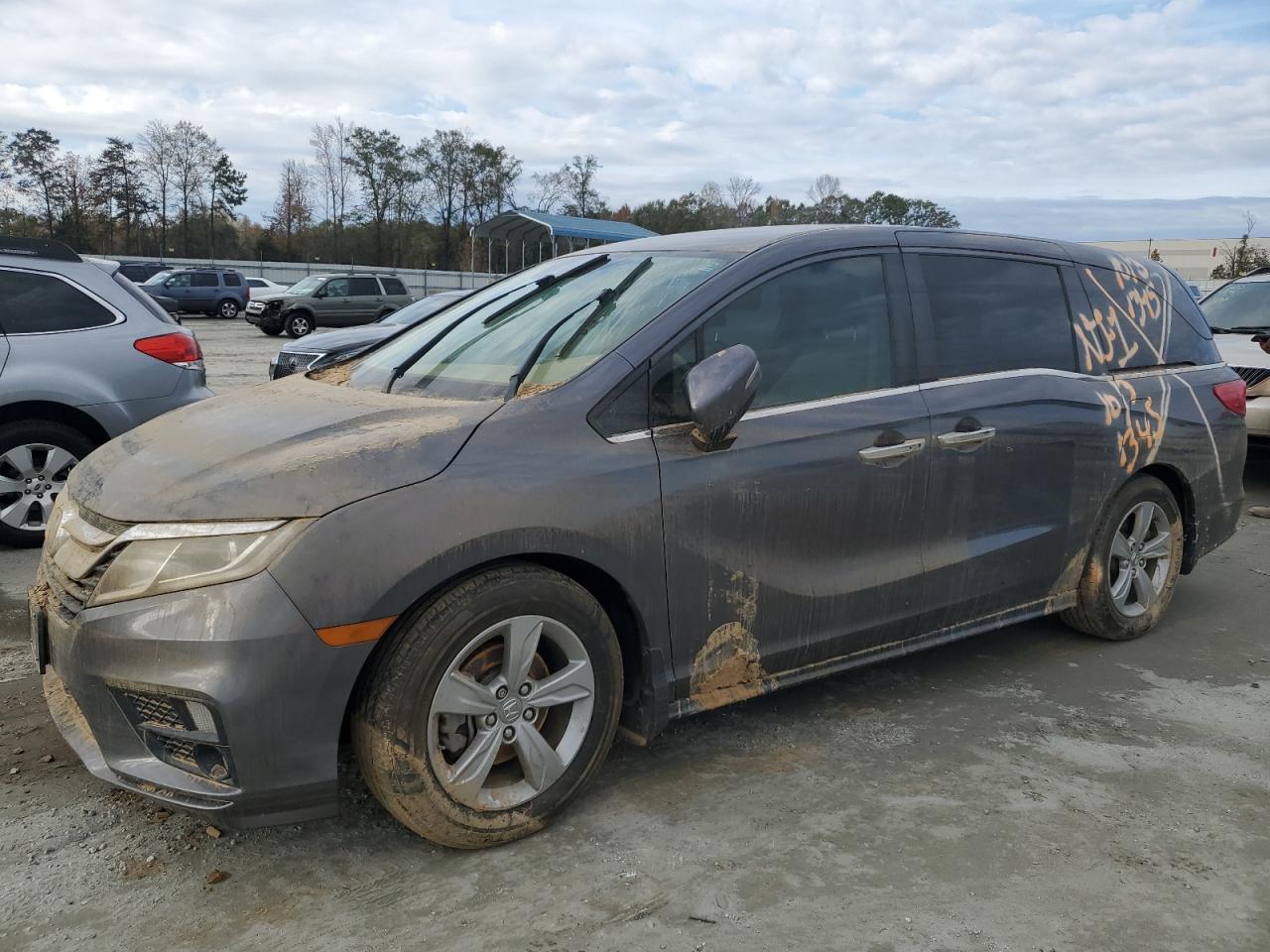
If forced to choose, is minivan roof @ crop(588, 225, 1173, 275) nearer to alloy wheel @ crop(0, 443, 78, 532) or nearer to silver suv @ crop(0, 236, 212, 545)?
silver suv @ crop(0, 236, 212, 545)

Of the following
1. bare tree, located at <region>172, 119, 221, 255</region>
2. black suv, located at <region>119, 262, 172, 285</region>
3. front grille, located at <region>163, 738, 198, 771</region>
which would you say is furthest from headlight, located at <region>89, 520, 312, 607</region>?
bare tree, located at <region>172, 119, 221, 255</region>

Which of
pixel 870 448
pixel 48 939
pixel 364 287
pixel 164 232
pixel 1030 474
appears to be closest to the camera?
pixel 48 939

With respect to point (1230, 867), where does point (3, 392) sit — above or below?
above

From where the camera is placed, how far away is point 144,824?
290 cm

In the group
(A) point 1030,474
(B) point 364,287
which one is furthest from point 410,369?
(B) point 364,287

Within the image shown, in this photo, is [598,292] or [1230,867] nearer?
[1230,867]

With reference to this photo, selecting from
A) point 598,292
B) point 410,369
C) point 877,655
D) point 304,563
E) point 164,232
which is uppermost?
point 164,232

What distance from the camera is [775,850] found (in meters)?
2.81

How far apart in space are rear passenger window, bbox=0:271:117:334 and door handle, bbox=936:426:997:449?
4817mm

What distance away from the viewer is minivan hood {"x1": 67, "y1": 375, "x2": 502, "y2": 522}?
2.52 m

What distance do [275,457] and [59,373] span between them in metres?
3.85

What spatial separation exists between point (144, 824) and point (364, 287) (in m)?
27.1

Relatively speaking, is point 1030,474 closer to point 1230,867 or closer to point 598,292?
point 1230,867

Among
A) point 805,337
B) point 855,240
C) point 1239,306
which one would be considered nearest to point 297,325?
point 1239,306
